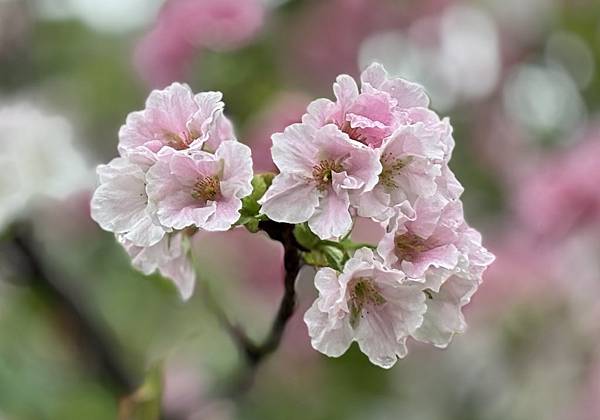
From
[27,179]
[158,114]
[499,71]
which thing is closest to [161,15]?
[27,179]

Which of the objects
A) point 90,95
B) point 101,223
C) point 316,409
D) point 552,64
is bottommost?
point 316,409

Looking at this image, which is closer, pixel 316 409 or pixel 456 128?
pixel 316 409

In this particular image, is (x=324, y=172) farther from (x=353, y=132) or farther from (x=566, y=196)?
(x=566, y=196)

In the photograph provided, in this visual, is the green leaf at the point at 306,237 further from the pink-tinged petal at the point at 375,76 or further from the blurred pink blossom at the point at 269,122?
the blurred pink blossom at the point at 269,122

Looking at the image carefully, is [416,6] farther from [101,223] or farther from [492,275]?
[101,223]

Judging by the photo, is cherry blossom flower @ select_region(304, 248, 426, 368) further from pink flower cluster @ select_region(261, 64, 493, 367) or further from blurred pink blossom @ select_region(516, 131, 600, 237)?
blurred pink blossom @ select_region(516, 131, 600, 237)

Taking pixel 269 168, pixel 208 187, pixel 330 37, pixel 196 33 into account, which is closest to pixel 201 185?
pixel 208 187

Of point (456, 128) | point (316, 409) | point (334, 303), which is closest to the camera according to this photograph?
point (334, 303)
